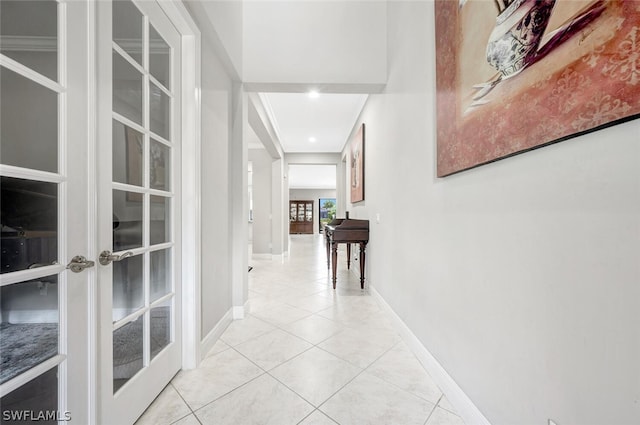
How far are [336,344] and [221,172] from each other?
1.69 m

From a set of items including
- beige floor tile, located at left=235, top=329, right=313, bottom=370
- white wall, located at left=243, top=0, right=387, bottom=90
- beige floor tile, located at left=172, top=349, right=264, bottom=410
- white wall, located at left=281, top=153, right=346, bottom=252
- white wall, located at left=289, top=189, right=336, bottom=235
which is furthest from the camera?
white wall, located at left=289, top=189, right=336, bottom=235

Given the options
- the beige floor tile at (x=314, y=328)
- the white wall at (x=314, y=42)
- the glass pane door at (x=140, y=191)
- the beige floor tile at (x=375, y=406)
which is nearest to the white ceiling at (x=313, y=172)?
the white wall at (x=314, y=42)

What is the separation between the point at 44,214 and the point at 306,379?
1527 mm

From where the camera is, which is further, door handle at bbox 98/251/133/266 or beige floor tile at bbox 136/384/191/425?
beige floor tile at bbox 136/384/191/425

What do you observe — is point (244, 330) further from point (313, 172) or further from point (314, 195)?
point (314, 195)

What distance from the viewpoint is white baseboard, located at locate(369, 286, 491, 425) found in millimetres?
1202

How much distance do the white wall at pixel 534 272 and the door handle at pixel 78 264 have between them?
1582 mm

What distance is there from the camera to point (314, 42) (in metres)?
2.50

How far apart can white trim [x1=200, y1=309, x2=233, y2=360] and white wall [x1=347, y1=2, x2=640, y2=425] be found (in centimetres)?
152

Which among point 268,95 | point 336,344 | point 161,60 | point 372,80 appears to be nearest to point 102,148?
point 161,60

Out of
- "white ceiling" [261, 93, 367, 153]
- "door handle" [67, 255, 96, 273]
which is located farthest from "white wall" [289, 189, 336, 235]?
"door handle" [67, 255, 96, 273]

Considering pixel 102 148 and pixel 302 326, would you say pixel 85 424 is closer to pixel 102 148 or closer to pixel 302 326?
pixel 102 148

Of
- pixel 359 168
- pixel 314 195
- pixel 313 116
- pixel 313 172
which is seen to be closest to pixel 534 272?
pixel 359 168

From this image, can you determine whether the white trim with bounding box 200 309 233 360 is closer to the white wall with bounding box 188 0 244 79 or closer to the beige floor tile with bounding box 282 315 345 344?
the beige floor tile with bounding box 282 315 345 344
